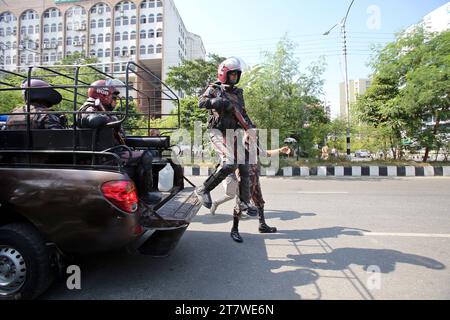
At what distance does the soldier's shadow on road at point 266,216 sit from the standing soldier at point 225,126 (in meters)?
1.03

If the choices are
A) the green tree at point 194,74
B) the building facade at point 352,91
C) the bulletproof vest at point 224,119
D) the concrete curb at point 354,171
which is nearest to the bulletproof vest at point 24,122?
the bulletproof vest at point 224,119

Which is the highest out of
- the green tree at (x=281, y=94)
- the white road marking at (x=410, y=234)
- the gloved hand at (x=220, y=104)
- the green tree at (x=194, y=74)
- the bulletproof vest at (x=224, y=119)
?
the green tree at (x=194, y=74)

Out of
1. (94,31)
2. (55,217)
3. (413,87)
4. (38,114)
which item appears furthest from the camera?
(94,31)

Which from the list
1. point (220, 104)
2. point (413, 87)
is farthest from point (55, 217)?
point (413, 87)

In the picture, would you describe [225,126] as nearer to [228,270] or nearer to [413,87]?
[228,270]

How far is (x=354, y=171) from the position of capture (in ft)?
40.0

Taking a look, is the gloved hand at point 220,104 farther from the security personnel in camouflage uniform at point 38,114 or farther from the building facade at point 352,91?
the building facade at point 352,91

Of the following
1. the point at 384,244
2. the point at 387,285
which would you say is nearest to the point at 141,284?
the point at 387,285

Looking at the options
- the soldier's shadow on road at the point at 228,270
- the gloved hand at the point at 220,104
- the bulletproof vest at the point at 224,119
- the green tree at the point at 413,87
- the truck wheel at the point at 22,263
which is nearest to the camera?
the truck wheel at the point at 22,263

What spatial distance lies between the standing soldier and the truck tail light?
133 centimetres

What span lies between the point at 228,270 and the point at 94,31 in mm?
60186

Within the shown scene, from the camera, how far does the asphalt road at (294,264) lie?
2.39 metres

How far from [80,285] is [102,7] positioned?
6058 cm

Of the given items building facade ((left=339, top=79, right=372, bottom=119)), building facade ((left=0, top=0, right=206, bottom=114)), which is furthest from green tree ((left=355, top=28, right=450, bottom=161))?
building facade ((left=0, top=0, right=206, bottom=114))
